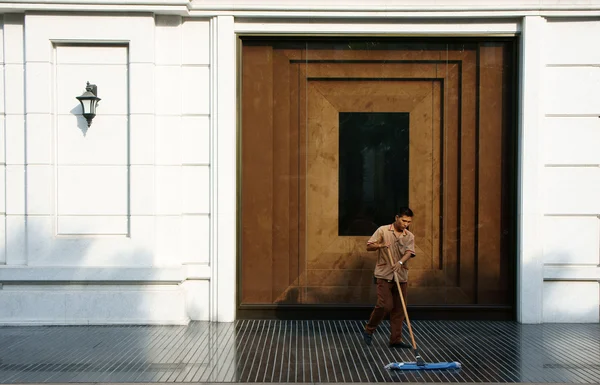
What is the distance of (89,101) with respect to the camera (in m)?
10.1

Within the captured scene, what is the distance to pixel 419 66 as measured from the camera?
10.8 metres

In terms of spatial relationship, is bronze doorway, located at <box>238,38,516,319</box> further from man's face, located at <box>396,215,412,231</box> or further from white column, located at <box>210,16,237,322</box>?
man's face, located at <box>396,215,412,231</box>

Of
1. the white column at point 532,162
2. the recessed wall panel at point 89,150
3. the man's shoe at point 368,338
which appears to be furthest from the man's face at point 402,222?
the recessed wall panel at point 89,150

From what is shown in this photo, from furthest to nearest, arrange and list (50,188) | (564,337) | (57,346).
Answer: (50,188) → (564,337) → (57,346)

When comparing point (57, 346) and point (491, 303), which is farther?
point (491, 303)

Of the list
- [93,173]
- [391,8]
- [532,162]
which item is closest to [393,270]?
[532,162]

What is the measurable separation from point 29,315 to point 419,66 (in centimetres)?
709

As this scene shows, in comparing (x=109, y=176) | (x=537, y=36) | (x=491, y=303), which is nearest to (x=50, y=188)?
(x=109, y=176)

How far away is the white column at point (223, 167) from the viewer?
34.5ft

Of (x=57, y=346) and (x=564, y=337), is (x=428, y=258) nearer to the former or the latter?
(x=564, y=337)

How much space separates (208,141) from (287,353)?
3713 millimetres

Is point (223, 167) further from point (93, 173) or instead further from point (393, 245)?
point (393, 245)

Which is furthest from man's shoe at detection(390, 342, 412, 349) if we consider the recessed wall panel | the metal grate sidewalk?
the recessed wall panel

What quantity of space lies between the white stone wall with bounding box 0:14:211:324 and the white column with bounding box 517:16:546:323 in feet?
16.3
